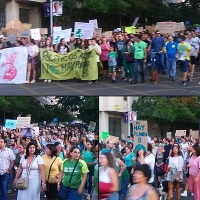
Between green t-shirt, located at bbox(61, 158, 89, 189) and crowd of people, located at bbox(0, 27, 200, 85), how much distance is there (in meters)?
5.92

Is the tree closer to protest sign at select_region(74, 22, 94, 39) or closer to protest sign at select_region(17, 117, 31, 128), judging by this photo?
protest sign at select_region(17, 117, 31, 128)

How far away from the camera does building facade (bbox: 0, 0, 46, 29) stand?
28.9 metres

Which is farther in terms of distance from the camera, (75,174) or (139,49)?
(139,49)

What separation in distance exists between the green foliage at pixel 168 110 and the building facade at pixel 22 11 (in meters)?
21.1

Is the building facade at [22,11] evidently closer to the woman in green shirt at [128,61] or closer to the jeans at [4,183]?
the woman in green shirt at [128,61]

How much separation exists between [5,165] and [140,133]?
249 centimetres

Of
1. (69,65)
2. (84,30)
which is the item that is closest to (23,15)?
(84,30)

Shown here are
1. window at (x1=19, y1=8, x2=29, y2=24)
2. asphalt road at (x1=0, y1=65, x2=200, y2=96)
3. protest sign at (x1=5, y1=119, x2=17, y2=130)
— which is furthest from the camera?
window at (x1=19, y1=8, x2=29, y2=24)

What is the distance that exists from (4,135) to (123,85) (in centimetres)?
515

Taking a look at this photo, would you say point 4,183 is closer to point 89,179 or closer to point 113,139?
point 89,179

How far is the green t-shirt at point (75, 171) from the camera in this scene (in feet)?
27.0

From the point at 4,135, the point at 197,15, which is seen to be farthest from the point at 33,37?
the point at 197,15

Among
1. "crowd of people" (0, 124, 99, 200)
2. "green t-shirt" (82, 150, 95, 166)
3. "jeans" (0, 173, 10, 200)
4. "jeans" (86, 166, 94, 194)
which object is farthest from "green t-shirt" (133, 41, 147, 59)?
"jeans" (0, 173, 10, 200)

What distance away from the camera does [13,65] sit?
47.1 ft
